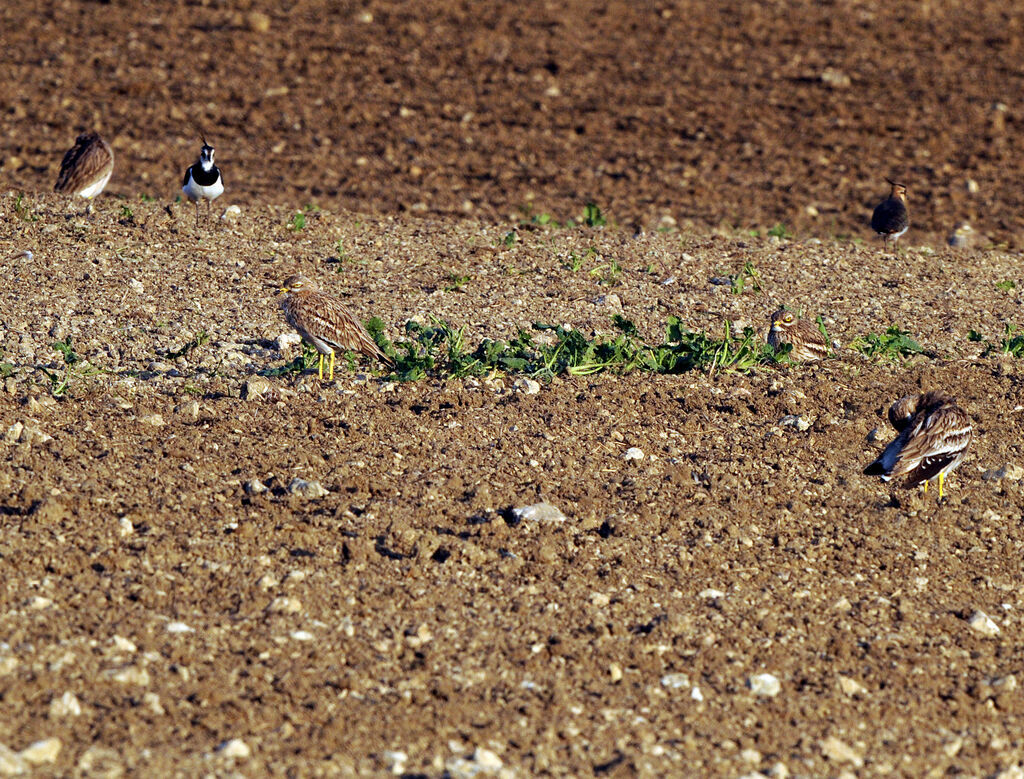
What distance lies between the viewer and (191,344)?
9.16 metres

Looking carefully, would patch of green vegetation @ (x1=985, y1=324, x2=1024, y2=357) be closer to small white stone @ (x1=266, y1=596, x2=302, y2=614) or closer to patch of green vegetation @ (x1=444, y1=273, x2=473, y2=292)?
patch of green vegetation @ (x1=444, y1=273, x2=473, y2=292)

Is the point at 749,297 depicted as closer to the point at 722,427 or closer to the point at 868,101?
the point at 722,427

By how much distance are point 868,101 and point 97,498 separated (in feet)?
54.2

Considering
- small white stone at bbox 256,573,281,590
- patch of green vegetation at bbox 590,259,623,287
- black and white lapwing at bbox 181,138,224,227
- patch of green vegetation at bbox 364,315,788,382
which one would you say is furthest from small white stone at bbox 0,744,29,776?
black and white lapwing at bbox 181,138,224,227

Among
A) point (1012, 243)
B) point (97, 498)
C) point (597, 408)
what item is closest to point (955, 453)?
point (597, 408)

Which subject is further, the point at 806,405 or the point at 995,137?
the point at 995,137

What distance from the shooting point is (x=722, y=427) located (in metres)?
8.41

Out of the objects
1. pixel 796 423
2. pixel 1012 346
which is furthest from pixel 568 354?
pixel 1012 346

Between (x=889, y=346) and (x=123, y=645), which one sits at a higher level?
(x=123, y=645)

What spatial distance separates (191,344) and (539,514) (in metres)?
3.28

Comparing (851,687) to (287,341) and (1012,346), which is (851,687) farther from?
(287,341)

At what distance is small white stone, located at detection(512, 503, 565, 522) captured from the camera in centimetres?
705

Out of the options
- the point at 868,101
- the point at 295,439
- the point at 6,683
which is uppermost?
the point at 6,683

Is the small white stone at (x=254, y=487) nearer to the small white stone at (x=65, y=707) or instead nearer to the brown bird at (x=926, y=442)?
the small white stone at (x=65, y=707)
